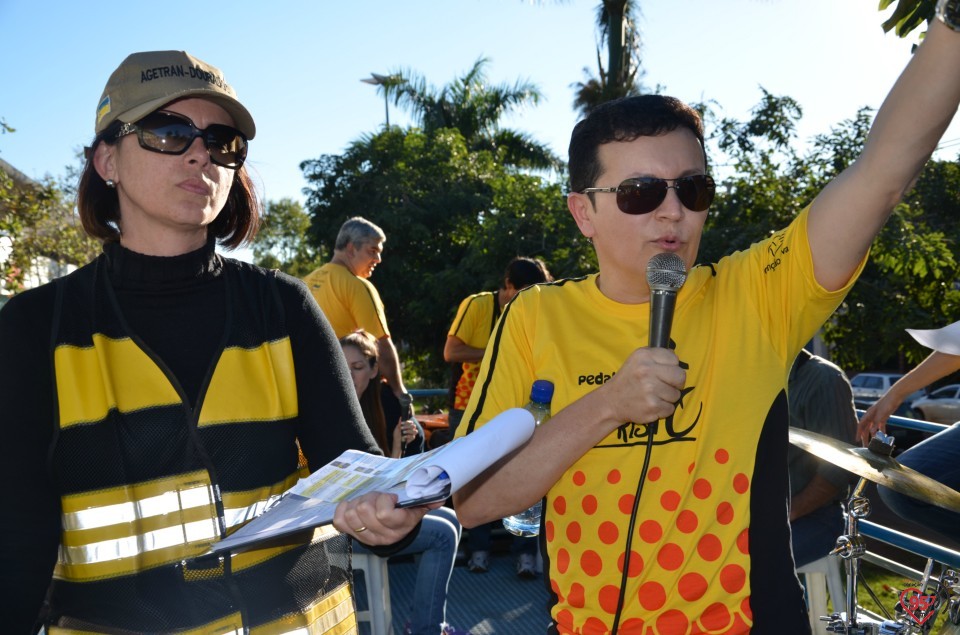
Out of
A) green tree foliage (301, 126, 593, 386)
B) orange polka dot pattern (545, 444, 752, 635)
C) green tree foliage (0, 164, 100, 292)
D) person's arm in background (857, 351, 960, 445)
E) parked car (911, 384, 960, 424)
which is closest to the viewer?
orange polka dot pattern (545, 444, 752, 635)

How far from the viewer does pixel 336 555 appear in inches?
77.6

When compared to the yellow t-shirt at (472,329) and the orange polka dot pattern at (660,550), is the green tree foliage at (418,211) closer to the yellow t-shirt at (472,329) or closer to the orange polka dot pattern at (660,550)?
the yellow t-shirt at (472,329)

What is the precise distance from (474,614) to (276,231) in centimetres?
4613

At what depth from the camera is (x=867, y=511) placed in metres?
3.20

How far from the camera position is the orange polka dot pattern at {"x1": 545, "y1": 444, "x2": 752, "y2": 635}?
1.79 meters

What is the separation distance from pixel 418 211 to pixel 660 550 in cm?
2138

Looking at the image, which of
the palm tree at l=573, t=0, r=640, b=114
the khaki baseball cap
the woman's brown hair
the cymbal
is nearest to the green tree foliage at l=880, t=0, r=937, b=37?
the cymbal

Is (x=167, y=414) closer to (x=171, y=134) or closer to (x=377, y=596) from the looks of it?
(x=171, y=134)

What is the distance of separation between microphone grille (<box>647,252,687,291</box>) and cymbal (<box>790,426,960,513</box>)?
1151 mm

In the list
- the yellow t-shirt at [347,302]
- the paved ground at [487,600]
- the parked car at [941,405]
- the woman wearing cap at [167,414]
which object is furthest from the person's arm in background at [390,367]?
the parked car at [941,405]

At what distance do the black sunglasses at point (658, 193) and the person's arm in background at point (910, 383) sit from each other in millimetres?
1963

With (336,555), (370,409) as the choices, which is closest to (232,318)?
(336,555)

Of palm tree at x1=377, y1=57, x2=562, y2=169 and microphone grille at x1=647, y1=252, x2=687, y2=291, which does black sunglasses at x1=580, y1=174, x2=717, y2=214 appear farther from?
palm tree at x1=377, y1=57, x2=562, y2=169

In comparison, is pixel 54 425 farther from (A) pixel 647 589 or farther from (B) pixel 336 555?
(A) pixel 647 589
